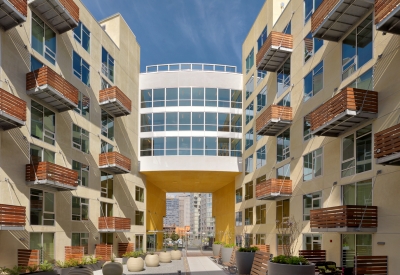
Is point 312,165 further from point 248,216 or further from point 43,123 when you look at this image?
point 43,123

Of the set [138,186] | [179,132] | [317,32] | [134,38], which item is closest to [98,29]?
[134,38]

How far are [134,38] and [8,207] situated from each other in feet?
79.6

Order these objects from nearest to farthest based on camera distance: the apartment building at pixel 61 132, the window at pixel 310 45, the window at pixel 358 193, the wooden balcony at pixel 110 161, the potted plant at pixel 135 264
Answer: the window at pixel 358 193 → the apartment building at pixel 61 132 → the window at pixel 310 45 → the potted plant at pixel 135 264 → the wooden balcony at pixel 110 161

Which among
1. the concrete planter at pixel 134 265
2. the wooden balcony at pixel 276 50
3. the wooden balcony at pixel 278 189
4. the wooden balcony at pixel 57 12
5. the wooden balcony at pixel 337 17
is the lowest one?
the concrete planter at pixel 134 265

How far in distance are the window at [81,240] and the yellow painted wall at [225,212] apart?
60.7ft

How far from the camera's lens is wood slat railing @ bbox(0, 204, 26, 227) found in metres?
16.3

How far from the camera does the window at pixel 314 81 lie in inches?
803

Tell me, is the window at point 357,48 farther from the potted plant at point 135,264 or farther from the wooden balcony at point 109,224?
the wooden balcony at point 109,224

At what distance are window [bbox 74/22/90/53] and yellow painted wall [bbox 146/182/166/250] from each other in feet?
56.8

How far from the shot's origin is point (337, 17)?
16.6 m

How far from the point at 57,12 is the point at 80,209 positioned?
11.9m

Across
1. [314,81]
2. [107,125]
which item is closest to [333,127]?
[314,81]

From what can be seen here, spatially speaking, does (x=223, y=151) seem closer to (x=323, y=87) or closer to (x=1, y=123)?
(x=323, y=87)

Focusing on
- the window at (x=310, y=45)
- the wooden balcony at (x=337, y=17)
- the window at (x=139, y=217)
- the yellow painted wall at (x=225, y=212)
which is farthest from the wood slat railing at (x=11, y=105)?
the yellow painted wall at (x=225, y=212)
